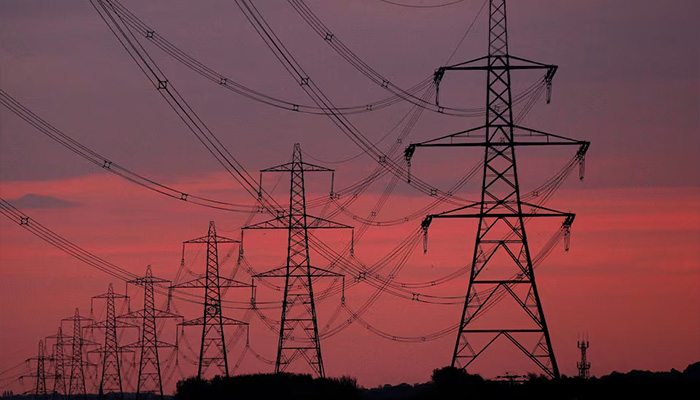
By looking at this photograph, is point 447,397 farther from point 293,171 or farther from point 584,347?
point 584,347

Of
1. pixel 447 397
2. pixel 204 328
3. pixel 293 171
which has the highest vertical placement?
pixel 293 171

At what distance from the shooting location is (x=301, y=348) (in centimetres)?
9700

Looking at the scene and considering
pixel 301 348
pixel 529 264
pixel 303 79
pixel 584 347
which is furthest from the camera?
pixel 584 347

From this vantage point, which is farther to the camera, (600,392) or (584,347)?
(584,347)

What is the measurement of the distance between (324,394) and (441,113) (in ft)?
116

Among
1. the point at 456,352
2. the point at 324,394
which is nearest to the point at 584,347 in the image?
the point at 324,394

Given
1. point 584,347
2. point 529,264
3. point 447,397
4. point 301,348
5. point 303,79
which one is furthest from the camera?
point 584,347

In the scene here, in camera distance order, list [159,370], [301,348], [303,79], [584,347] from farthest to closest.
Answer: [584,347] < [159,370] < [301,348] < [303,79]

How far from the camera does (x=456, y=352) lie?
75.3m

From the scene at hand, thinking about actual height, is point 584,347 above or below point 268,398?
above

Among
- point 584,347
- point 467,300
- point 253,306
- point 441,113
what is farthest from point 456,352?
Result: point 584,347

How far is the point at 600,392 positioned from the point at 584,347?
317 ft

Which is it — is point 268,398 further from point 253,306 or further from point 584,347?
point 584,347

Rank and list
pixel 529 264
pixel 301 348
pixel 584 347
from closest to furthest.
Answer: pixel 529 264 < pixel 301 348 < pixel 584 347
